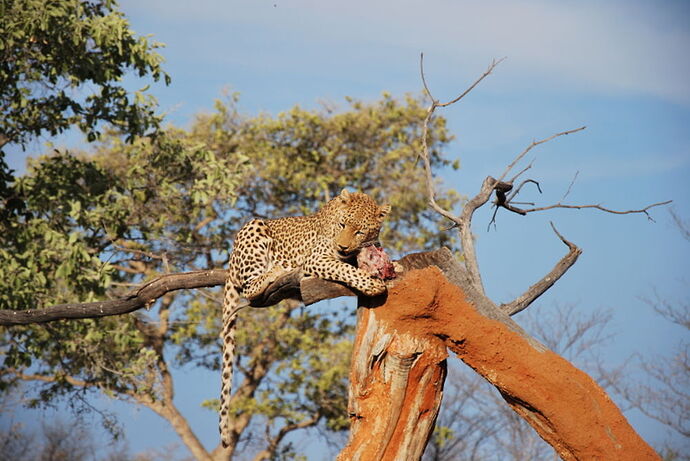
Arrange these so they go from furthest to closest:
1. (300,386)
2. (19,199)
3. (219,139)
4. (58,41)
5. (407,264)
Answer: (219,139), (300,386), (19,199), (58,41), (407,264)

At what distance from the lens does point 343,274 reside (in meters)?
6.57

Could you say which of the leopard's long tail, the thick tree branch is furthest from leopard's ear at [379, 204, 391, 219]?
the thick tree branch

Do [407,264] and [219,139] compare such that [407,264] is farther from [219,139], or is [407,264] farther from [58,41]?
[219,139]

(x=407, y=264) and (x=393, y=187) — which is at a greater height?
(x=393, y=187)

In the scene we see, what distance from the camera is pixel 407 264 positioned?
669cm

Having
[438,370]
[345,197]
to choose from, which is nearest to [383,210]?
[345,197]

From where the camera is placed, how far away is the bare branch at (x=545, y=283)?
24.5 ft

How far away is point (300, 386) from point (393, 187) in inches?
188

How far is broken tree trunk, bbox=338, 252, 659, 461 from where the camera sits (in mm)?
6535

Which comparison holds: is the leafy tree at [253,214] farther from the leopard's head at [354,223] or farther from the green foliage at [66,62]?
the leopard's head at [354,223]

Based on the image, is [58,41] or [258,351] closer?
[58,41]

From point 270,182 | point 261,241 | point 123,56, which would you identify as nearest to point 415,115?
point 270,182

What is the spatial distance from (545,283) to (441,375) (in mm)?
1463

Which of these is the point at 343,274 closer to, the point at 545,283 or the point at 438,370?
the point at 438,370
